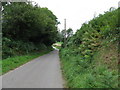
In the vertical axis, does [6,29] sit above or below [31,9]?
below

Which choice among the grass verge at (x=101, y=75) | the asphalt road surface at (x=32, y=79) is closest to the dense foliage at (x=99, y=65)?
the grass verge at (x=101, y=75)

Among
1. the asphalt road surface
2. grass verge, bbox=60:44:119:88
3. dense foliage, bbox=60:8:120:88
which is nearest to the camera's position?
A: grass verge, bbox=60:44:119:88

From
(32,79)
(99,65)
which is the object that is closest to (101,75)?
(99,65)

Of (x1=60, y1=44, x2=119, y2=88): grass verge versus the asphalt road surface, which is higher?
(x1=60, y1=44, x2=119, y2=88): grass verge

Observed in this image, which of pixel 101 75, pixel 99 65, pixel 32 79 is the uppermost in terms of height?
pixel 99 65

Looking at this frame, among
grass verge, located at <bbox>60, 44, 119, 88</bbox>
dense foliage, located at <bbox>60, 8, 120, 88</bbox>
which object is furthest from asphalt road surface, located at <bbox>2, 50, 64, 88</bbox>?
grass verge, located at <bbox>60, 44, 119, 88</bbox>

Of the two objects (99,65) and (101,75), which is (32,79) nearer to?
(99,65)

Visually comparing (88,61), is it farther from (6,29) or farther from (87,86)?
(6,29)

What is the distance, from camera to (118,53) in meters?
6.09

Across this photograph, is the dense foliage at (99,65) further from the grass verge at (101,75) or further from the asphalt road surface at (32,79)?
the asphalt road surface at (32,79)

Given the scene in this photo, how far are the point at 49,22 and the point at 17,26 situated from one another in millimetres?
8779

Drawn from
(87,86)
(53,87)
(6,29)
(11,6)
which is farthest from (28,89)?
(11,6)

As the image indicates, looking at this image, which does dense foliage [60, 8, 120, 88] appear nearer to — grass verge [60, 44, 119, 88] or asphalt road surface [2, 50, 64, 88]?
grass verge [60, 44, 119, 88]

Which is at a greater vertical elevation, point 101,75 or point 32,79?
point 101,75
